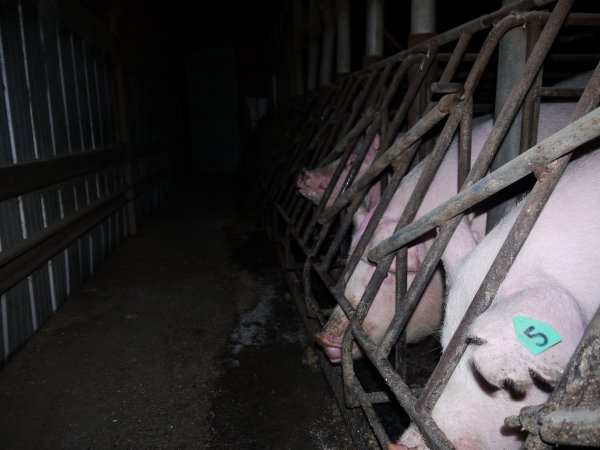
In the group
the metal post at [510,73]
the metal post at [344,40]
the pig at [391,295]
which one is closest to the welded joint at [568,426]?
the metal post at [510,73]

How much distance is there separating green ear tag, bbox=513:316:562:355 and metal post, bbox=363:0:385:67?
3346 mm

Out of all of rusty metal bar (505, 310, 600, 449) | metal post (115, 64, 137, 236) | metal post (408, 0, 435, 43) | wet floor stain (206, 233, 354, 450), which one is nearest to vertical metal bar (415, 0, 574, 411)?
rusty metal bar (505, 310, 600, 449)

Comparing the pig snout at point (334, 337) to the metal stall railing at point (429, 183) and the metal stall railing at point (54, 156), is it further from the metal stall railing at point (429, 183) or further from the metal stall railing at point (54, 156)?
the metal stall railing at point (54, 156)

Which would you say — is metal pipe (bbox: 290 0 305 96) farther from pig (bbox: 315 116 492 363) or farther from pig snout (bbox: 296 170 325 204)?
pig (bbox: 315 116 492 363)

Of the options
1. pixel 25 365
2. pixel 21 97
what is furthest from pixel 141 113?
pixel 25 365

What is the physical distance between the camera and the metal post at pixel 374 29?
12.6 ft

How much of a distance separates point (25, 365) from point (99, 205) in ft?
7.39

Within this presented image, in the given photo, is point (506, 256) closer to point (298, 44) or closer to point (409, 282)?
point (409, 282)

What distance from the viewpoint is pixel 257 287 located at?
13.9 feet

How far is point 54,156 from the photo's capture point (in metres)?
3.76

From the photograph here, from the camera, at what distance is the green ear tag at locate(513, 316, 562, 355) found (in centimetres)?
94

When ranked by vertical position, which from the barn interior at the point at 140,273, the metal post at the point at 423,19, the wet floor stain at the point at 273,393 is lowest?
the wet floor stain at the point at 273,393

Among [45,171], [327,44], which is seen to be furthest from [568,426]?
[327,44]

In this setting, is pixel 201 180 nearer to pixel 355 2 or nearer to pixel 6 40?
pixel 355 2
